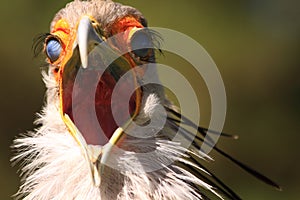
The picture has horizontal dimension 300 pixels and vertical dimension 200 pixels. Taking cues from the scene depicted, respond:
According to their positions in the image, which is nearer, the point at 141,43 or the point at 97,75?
the point at 97,75

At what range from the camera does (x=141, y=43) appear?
2.54 meters

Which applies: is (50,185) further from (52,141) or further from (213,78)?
(213,78)

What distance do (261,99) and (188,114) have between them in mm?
4095

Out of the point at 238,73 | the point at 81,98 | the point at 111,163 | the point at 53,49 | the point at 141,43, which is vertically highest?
the point at 238,73

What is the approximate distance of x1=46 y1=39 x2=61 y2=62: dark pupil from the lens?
2.47m

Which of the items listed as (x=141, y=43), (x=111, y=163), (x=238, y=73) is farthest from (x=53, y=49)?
(x=238, y=73)

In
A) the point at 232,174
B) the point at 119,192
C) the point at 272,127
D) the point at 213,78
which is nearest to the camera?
the point at 119,192

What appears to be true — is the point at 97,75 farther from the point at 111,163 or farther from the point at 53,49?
the point at 111,163

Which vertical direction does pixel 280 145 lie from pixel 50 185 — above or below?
above

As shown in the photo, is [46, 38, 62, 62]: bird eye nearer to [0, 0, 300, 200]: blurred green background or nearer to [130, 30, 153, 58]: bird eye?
[130, 30, 153, 58]: bird eye

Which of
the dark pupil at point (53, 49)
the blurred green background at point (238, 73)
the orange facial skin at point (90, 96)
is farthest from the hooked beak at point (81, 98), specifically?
the blurred green background at point (238, 73)

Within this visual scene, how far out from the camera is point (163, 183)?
2.37 metres

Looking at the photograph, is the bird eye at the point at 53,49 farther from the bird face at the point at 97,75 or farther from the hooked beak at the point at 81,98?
the hooked beak at the point at 81,98

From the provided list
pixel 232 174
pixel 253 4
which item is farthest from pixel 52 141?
pixel 253 4
